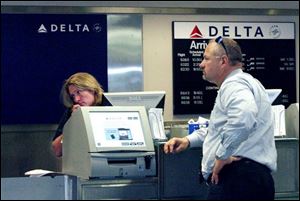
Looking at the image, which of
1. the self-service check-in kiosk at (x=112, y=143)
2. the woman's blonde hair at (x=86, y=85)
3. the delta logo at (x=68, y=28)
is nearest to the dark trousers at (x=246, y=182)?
the self-service check-in kiosk at (x=112, y=143)

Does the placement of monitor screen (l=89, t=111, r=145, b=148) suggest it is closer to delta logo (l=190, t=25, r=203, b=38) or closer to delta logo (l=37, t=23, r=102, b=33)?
delta logo (l=37, t=23, r=102, b=33)

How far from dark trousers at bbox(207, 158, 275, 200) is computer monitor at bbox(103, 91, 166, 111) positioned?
0.79m

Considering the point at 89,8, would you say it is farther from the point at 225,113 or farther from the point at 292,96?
the point at 225,113

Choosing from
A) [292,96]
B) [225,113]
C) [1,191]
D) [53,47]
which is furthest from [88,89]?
[292,96]

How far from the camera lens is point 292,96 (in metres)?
5.86

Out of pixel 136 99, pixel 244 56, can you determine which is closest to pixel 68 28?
pixel 244 56

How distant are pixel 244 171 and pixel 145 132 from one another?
0.50 metres

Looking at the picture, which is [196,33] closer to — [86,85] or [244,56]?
[244,56]

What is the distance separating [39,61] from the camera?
17.6ft

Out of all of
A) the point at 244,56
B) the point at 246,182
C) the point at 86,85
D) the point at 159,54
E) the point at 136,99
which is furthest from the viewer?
the point at 244,56

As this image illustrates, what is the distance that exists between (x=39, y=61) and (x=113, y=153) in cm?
251

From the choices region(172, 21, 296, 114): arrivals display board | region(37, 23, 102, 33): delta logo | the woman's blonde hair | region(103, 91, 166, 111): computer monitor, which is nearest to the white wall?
region(172, 21, 296, 114): arrivals display board

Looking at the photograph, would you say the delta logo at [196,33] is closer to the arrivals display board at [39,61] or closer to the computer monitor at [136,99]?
the arrivals display board at [39,61]

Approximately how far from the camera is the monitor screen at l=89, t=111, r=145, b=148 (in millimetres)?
3055
